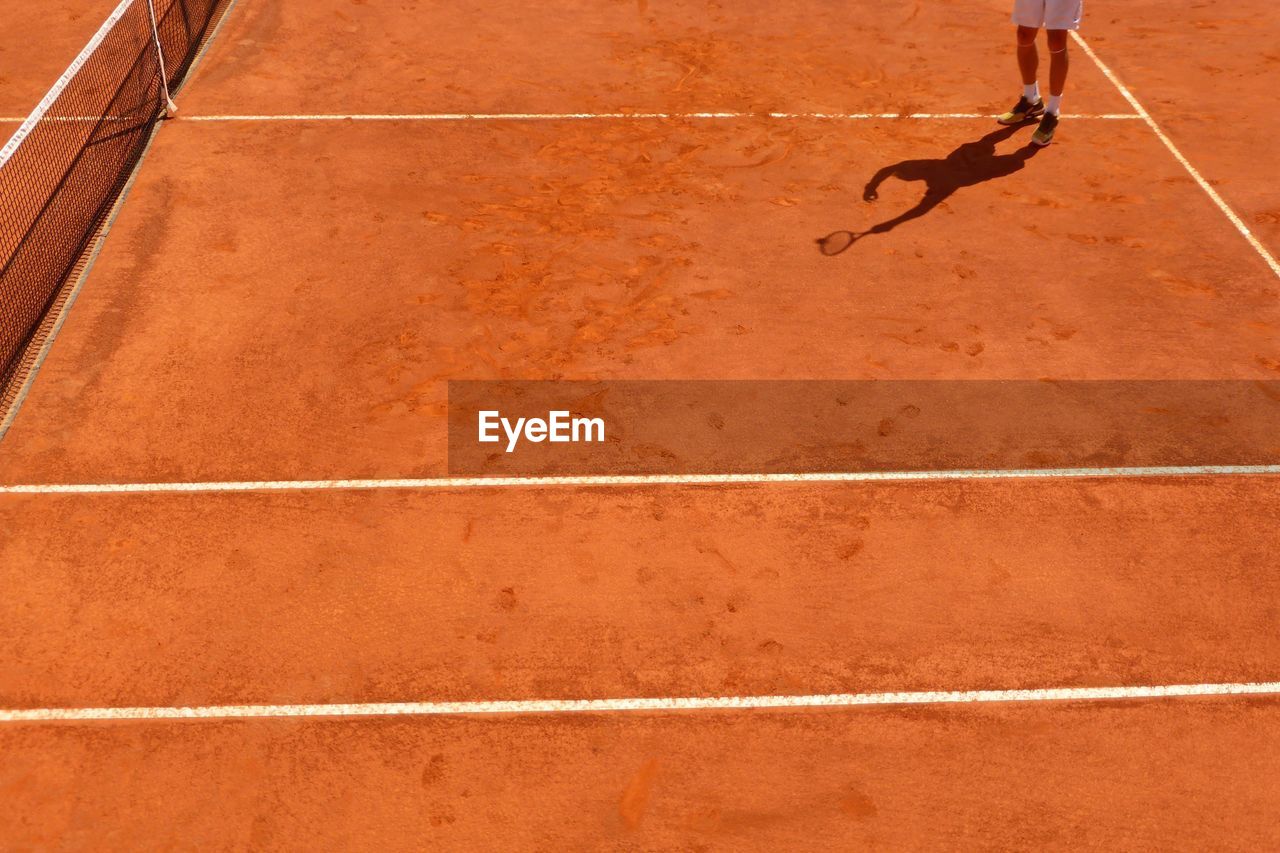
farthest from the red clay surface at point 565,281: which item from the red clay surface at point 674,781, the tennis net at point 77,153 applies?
the red clay surface at point 674,781

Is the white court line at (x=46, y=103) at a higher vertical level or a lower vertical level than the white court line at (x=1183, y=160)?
higher

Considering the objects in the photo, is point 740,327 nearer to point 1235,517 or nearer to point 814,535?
point 814,535

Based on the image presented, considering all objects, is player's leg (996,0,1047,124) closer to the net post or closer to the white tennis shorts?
the white tennis shorts

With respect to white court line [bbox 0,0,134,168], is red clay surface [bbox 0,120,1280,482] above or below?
below

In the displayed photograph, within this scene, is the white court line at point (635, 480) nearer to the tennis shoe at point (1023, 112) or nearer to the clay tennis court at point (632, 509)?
the clay tennis court at point (632, 509)

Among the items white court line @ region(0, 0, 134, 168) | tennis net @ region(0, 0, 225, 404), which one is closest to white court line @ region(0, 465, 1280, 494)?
tennis net @ region(0, 0, 225, 404)
